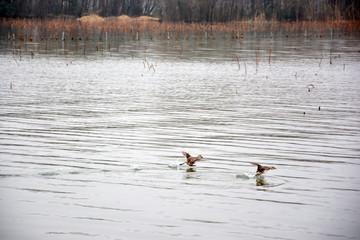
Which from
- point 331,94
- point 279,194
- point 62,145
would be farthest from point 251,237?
point 331,94

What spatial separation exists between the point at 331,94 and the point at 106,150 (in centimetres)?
656

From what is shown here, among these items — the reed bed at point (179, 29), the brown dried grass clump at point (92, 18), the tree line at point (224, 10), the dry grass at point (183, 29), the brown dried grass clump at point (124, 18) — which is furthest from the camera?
the brown dried grass clump at point (124, 18)

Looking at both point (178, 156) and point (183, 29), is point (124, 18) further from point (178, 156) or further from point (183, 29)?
point (178, 156)

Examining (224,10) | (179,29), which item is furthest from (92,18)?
(179,29)

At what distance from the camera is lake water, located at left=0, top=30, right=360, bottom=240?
13.5 ft

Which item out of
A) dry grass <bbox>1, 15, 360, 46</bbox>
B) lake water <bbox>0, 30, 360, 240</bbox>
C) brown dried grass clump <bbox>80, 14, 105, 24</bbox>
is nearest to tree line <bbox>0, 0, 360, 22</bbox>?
dry grass <bbox>1, 15, 360, 46</bbox>

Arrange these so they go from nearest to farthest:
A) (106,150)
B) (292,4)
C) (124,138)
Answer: (106,150)
(124,138)
(292,4)

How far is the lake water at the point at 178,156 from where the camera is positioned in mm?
4102

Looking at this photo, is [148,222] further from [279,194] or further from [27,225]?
[279,194]

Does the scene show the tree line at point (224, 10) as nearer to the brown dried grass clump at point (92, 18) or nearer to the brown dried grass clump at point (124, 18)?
the brown dried grass clump at point (92, 18)

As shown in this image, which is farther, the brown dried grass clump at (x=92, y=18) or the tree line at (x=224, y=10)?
the brown dried grass clump at (x=92, y=18)

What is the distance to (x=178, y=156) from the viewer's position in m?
6.22

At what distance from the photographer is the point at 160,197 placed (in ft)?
15.4

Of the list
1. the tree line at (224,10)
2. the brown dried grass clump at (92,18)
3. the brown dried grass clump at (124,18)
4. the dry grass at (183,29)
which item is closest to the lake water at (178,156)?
the dry grass at (183,29)
